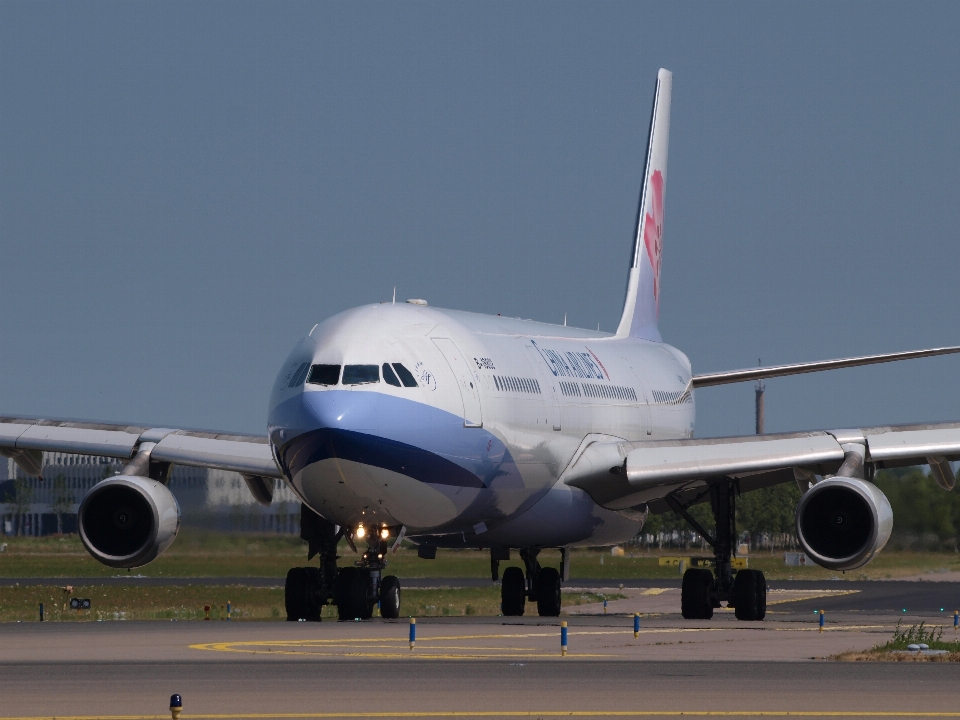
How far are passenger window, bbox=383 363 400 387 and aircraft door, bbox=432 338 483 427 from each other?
1.59m

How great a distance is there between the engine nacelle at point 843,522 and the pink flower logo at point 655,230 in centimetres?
1669

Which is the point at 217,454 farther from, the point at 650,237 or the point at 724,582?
the point at 650,237

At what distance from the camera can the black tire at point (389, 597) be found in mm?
28297

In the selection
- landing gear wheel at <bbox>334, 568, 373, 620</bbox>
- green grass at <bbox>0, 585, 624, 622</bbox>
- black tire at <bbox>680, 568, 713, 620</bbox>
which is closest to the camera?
landing gear wheel at <bbox>334, 568, 373, 620</bbox>

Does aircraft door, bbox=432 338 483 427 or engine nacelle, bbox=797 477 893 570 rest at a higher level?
aircraft door, bbox=432 338 483 427

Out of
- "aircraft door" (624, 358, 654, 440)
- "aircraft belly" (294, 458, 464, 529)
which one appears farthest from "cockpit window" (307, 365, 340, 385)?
"aircraft door" (624, 358, 654, 440)

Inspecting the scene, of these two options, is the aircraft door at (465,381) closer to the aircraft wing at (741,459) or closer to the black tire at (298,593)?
the black tire at (298,593)

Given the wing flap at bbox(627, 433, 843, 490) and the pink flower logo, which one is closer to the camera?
the wing flap at bbox(627, 433, 843, 490)

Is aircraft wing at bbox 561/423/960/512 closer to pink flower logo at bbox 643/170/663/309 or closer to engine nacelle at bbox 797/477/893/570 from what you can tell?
engine nacelle at bbox 797/477/893/570

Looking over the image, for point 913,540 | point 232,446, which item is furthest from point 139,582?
point 232,446

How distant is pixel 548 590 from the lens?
A: 3488cm

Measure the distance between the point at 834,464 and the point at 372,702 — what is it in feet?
49.5

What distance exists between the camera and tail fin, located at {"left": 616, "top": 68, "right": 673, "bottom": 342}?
42.3 meters

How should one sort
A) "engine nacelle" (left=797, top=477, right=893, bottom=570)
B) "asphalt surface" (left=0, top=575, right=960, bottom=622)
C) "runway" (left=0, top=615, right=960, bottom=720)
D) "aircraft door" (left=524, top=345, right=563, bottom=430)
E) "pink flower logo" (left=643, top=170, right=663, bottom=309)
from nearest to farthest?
"runway" (left=0, top=615, right=960, bottom=720)
"engine nacelle" (left=797, top=477, right=893, bottom=570)
"aircraft door" (left=524, top=345, right=563, bottom=430)
"asphalt surface" (left=0, top=575, right=960, bottom=622)
"pink flower logo" (left=643, top=170, right=663, bottom=309)
